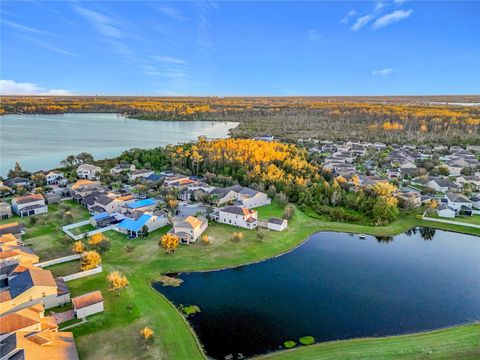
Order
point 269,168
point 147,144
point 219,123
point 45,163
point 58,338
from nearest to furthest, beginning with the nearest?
1. point 58,338
2. point 269,168
3. point 45,163
4. point 147,144
5. point 219,123

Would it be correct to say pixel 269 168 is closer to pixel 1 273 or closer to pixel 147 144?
pixel 1 273

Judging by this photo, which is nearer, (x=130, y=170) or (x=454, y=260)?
(x=454, y=260)

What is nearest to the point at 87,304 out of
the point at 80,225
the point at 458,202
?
the point at 80,225

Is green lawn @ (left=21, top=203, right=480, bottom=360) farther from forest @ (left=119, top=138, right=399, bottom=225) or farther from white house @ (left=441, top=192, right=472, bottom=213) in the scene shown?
white house @ (left=441, top=192, right=472, bottom=213)

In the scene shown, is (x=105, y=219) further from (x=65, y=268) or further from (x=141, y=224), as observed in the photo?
(x=65, y=268)

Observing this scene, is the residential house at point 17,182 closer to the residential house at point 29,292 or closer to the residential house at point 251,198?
the residential house at point 29,292

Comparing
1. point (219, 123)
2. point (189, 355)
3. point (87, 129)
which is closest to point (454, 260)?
point (189, 355)
